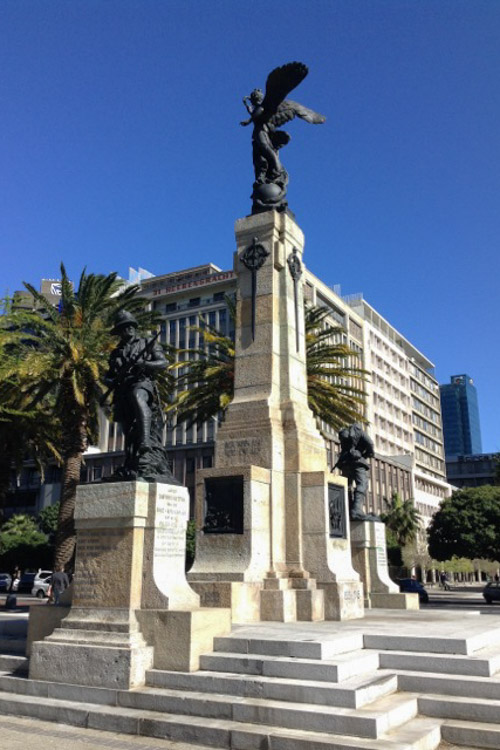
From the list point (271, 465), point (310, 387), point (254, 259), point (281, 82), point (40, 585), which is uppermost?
point (281, 82)

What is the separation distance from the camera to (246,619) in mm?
10633

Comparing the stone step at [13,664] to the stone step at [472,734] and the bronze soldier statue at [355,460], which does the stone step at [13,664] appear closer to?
the stone step at [472,734]

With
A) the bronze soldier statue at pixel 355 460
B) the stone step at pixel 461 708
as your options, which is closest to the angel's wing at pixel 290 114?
the bronze soldier statue at pixel 355 460

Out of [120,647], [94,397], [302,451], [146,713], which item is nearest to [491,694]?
[146,713]

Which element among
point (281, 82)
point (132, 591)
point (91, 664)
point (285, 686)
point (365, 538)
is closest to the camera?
point (285, 686)

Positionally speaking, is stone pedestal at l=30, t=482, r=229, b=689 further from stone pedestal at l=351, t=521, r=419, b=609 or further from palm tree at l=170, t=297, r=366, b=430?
palm tree at l=170, t=297, r=366, b=430

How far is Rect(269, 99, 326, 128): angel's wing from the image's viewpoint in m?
15.3

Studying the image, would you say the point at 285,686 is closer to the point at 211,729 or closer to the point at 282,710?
the point at 282,710

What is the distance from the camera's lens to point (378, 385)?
90062 millimetres

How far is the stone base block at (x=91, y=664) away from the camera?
730 cm

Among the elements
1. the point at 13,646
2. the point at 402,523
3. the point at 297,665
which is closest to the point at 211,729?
the point at 297,665

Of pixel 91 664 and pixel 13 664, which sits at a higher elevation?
pixel 91 664

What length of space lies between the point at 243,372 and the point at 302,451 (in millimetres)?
2158

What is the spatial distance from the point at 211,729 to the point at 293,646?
4.85ft
